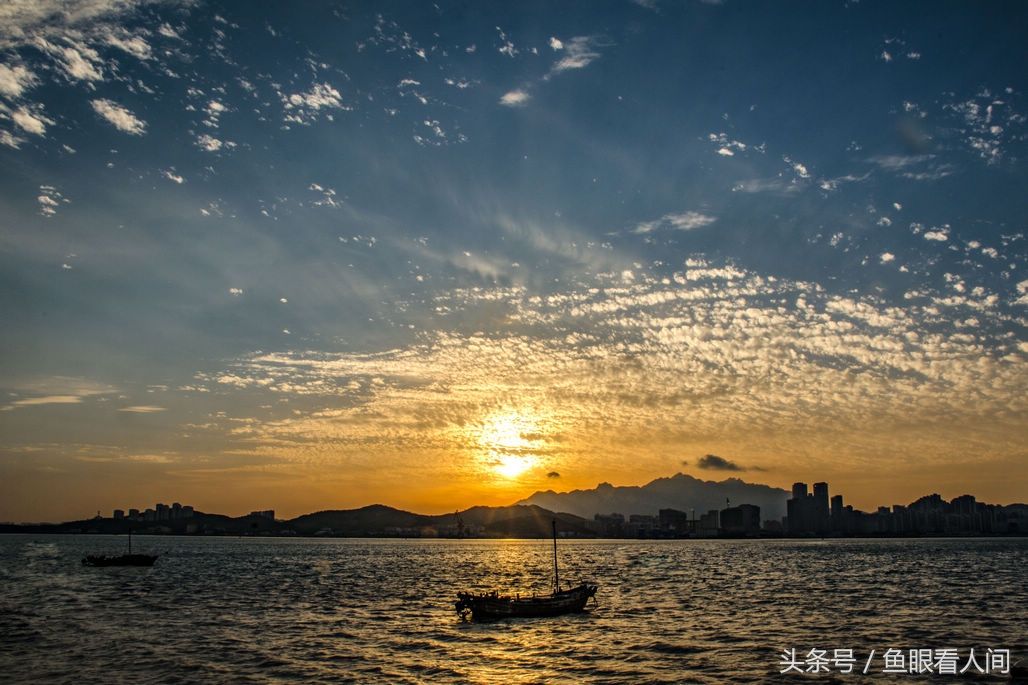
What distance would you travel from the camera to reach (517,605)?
237 ft

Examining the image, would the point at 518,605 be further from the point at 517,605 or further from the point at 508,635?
the point at 508,635

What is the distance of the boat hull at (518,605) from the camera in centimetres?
6950

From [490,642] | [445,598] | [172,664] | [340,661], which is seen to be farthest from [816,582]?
[172,664]

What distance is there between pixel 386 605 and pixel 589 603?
76.2ft

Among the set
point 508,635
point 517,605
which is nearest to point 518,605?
point 517,605

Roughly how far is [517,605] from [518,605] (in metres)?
0.12

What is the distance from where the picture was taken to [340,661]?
165ft

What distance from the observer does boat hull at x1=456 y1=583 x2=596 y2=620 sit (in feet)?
228

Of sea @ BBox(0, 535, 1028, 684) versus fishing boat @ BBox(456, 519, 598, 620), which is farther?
fishing boat @ BBox(456, 519, 598, 620)

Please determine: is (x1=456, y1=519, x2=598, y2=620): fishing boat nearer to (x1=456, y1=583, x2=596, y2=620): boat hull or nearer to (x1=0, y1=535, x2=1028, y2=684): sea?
(x1=456, y1=583, x2=596, y2=620): boat hull

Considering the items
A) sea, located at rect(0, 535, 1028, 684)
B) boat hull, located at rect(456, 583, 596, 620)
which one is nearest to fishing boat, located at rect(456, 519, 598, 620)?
boat hull, located at rect(456, 583, 596, 620)

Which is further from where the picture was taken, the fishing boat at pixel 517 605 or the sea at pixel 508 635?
the fishing boat at pixel 517 605

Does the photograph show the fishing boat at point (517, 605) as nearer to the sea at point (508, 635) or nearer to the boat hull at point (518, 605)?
the boat hull at point (518, 605)

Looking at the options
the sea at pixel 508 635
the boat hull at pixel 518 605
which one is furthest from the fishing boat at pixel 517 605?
the sea at pixel 508 635
